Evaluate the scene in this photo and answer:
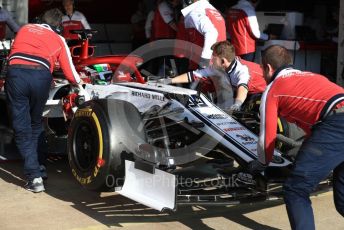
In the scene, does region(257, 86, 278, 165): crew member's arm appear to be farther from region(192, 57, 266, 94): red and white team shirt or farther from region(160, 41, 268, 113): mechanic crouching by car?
region(192, 57, 266, 94): red and white team shirt

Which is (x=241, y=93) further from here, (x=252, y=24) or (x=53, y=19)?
(x=252, y=24)

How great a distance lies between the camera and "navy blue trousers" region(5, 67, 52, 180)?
5.73 metres

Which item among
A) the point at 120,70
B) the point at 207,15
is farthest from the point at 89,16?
the point at 120,70

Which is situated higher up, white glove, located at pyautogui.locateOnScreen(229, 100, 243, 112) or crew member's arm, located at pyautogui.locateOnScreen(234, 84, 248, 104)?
crew member's arm, located at pyautogui.locateOnScreen(234, 84, 248, 104)

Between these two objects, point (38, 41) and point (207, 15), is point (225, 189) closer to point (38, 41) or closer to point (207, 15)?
point (38, 41)

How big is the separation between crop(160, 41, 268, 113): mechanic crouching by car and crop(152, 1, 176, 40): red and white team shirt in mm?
3725

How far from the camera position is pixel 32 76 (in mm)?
5727

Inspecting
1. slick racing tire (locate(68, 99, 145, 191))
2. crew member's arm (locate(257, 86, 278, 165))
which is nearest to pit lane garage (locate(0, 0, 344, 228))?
slick racing tire (locate(68, 99, 145, 191))

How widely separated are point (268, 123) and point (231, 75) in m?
2.24


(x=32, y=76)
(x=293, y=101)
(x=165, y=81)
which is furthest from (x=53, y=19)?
(x=293, y=101)

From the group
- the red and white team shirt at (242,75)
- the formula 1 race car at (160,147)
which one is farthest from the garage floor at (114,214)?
the red and white team shirt at (242,75)

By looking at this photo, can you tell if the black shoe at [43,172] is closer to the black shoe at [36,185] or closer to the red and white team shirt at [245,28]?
the black shoe at [36,185]

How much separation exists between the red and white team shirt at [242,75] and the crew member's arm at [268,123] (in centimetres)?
204

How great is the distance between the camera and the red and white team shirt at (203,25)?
7.97 meters
